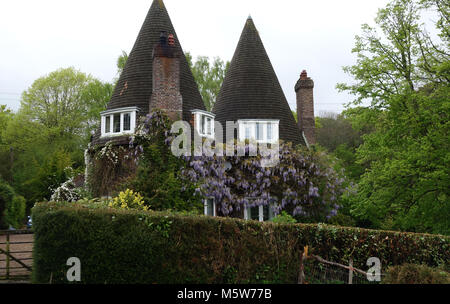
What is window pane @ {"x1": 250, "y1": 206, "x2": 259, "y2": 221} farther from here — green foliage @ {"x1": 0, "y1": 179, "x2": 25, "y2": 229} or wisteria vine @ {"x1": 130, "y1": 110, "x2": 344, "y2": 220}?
green foliage @ {"x1": 0, "y1": 179, "x2": 25, "y2": 229}

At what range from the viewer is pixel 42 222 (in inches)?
373

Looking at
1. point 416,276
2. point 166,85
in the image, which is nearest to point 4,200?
point 166,85

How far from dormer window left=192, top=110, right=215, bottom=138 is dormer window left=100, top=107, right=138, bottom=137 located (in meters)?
2.69

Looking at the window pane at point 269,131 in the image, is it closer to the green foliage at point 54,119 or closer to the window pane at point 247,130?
the window pane at point 247,130

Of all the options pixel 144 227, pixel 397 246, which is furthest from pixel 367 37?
pixel 144 227

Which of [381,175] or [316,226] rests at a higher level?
[381,175]

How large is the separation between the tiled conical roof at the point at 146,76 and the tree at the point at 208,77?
1910cm

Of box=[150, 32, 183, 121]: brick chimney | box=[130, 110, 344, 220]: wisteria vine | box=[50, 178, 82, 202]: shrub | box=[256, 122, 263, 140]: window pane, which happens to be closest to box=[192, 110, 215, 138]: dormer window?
box=[150, 32, 183, 121]: brick chimney

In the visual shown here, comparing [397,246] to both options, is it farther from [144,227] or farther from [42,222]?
[42,222]

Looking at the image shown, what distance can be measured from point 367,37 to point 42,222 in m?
17.4

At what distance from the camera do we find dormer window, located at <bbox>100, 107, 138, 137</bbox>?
1877 cm

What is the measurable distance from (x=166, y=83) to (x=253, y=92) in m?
5.31

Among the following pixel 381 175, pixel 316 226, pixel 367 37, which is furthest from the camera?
pixel 367 37
